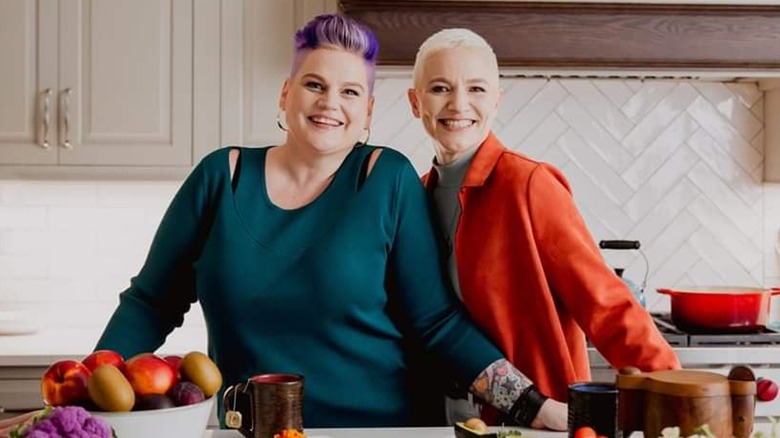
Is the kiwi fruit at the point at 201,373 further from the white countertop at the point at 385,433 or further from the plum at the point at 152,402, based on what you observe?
the white countertop at the point at 385,433

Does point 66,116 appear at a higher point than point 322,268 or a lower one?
higher

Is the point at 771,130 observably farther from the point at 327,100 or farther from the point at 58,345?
the point at 58,345

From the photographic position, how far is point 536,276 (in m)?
1.79

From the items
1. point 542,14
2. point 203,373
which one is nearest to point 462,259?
point 203,373

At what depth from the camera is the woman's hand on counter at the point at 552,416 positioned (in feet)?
5.52

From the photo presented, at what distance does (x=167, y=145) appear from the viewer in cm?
307

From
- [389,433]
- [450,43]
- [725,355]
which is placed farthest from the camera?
[725,355]

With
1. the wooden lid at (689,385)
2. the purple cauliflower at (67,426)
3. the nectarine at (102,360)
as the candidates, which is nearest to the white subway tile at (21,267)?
the nectarine at (102,360)

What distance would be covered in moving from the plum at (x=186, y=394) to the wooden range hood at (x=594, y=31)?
1554 millimetres

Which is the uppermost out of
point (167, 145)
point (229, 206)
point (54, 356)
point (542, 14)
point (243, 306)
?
point (542, 14)

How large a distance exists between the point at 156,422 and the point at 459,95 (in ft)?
2.80

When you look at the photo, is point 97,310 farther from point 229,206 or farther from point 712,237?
point 712,237

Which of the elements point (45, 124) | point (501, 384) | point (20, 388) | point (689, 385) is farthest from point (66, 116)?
point (689, 385)

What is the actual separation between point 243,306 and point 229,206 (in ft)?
0.63
